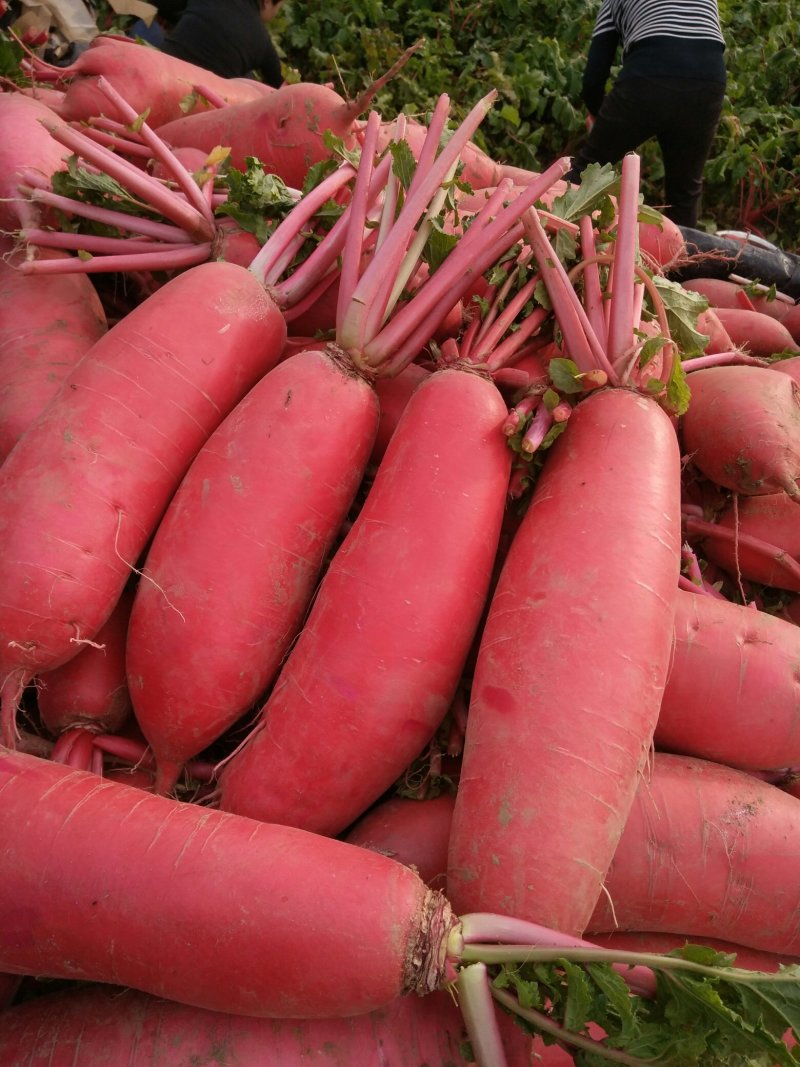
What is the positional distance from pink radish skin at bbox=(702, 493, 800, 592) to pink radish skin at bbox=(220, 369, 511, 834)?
874 millimetres

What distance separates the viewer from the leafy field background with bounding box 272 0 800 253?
16.6ft

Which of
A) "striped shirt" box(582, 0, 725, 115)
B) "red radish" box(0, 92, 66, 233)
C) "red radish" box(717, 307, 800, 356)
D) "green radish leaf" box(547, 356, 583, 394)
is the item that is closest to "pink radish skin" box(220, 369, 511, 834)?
"green radish leaf" box(547, 356, 583, 394)

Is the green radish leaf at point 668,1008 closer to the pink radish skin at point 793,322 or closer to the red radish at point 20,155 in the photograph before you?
the red radish at point 20,155

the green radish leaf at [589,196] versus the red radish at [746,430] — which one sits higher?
the green radish leaf at [589,196]

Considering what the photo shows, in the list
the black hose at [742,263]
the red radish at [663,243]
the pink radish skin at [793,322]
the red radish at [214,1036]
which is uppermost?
the red radish at [663,243]

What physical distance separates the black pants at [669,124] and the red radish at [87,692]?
373 centimetres

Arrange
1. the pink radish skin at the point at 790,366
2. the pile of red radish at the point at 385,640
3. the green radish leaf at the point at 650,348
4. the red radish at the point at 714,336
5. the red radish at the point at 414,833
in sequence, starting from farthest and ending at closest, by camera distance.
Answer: the red radish at the point at 714,336
the pink radish skin at the point at 790,366
the green radish leaf at the point at 650,348
the red radish at the point at 414,833
the pile of red radish at the point at 385,640

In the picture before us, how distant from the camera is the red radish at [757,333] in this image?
310 centimetres

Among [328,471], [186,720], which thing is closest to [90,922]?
[186,720]

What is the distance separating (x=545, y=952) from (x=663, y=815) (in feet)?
1.83

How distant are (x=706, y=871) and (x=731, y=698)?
400mm

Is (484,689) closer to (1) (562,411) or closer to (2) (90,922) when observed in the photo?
(1) (562,411)

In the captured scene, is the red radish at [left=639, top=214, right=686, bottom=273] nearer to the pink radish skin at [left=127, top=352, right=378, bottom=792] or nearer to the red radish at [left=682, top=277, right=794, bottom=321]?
the red radish at [left=682, top=277, right=794, bottom=321]

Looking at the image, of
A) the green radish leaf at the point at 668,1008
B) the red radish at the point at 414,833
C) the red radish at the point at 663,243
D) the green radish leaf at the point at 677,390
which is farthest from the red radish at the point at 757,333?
the green radish leaf at the point at 668,1008
